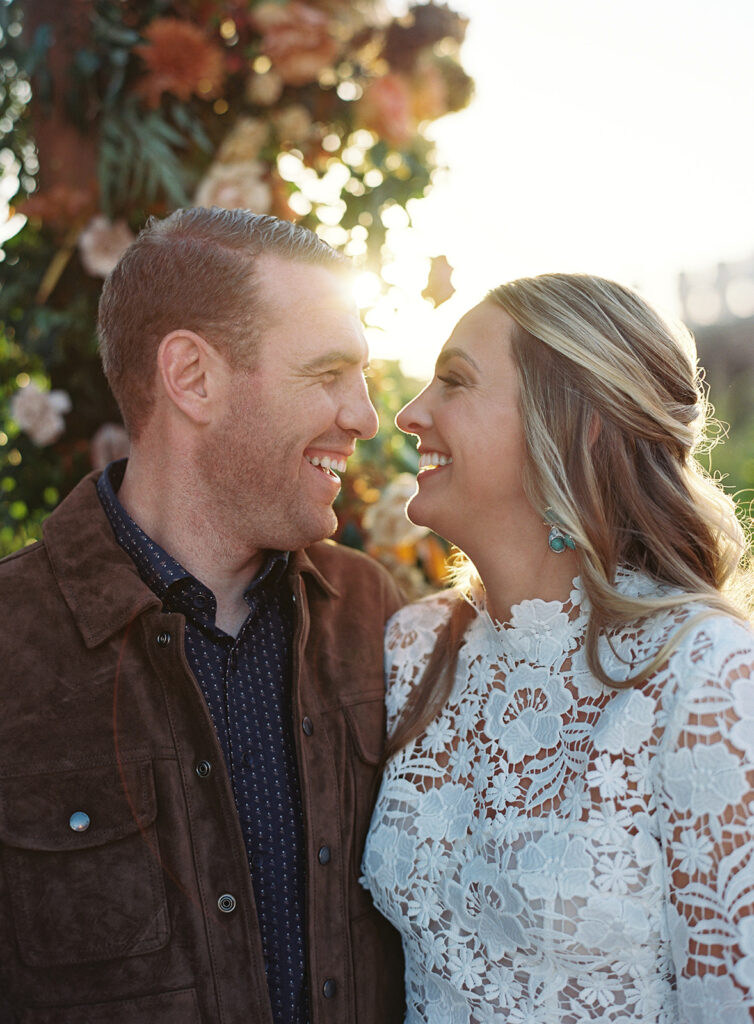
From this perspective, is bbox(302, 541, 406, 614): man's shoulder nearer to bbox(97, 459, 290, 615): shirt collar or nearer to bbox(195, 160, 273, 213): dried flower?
bbox(97, 459, 290, 615): shirt collar

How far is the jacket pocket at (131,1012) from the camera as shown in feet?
5.23

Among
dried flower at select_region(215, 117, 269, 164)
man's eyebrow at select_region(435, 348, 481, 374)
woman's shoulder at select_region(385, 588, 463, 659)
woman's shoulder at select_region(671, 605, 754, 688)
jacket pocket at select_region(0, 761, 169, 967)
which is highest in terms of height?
dried flower at select_region(215, 117, 269, 164)

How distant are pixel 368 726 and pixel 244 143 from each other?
155 centimetres

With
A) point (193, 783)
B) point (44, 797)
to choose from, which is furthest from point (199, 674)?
point (44, 797)

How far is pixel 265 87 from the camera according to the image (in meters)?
2.41

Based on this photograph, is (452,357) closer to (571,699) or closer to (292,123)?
(571,699)

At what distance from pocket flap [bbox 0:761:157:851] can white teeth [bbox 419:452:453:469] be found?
34.0 inches

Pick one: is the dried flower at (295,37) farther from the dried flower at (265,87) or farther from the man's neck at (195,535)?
the man's neck at (195,535)

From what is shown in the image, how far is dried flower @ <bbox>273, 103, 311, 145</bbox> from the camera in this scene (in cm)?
243

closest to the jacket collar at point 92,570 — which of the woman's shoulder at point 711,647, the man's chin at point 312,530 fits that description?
the man's chin at point 312,530

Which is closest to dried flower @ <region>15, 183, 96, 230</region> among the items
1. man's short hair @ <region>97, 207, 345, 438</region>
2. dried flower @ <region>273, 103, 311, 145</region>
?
man's short hair @ <region>97, 207, 345, 438</region>

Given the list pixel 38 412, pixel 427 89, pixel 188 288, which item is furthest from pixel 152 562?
pixel 427 89

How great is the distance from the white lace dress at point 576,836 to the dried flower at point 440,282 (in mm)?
715

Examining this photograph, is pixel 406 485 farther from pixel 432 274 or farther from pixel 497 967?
pixel 497 967
